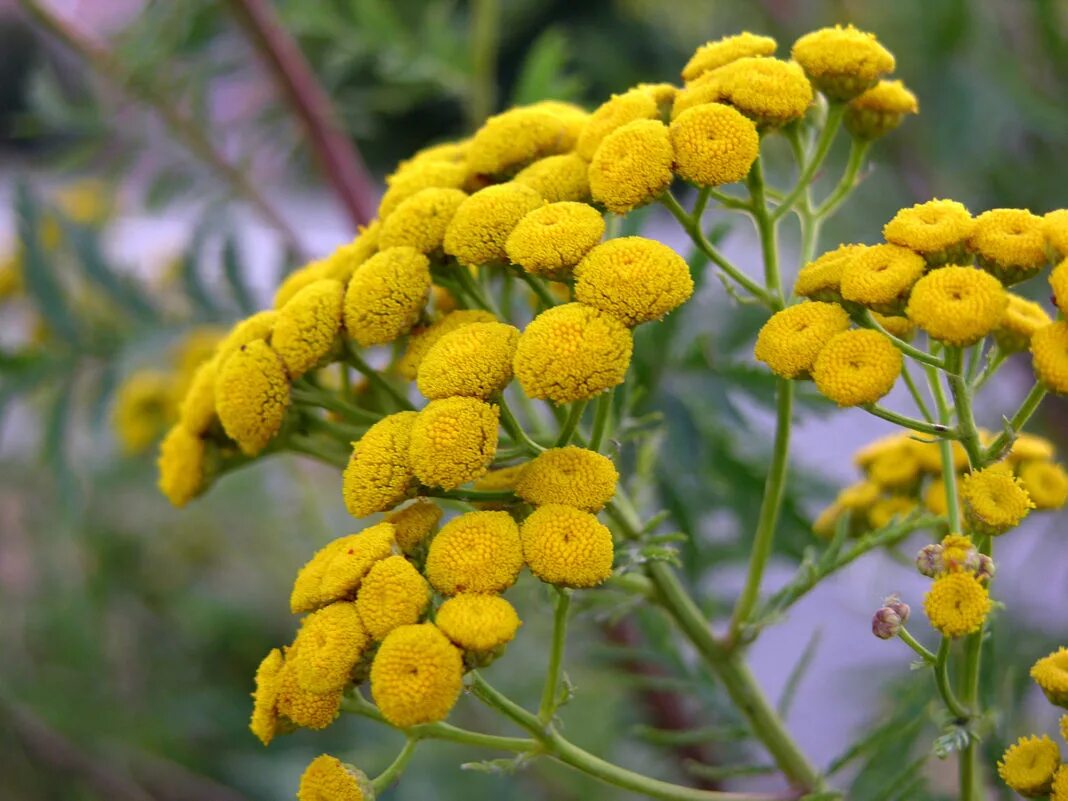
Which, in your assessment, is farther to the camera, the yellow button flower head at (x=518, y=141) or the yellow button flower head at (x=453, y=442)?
the yellow button flower head at (x=518, y=141)

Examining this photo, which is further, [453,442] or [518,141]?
[518,141]

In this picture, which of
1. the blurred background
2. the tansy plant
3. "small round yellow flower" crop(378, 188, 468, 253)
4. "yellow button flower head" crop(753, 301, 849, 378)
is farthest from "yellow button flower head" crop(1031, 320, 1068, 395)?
"small round yellow flower" crop(378, 188, 468, 253)

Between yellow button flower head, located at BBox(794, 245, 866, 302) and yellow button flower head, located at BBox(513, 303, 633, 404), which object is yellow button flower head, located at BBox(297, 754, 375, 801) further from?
yellow button flower head, located at BBox(794, 245, 866, 302)

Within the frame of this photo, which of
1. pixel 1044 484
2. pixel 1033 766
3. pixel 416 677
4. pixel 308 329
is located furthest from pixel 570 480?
pixel 1044 484

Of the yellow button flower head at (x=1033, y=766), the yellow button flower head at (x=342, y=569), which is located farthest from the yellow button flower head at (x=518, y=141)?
the yellow button flower head at (x=1033, y=766)

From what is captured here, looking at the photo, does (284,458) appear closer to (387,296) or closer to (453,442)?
(387,296)

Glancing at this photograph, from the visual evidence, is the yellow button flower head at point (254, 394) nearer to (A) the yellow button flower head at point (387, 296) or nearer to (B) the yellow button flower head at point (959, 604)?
(A) the yellow button flower head at point (387, 296)
